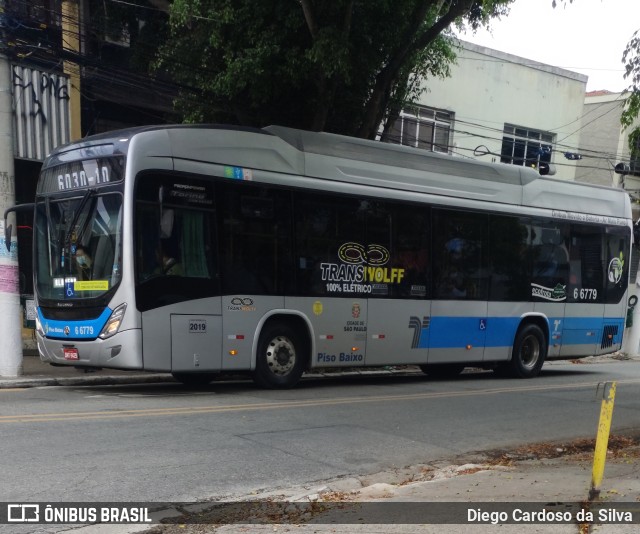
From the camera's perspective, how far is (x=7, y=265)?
12.3m

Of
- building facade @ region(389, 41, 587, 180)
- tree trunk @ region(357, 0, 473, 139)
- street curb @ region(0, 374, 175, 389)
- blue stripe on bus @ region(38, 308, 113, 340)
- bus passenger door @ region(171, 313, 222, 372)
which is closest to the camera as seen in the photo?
blue stripe on bus @ region(38, 308, 113, 340)

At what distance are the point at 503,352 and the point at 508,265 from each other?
1796 mm

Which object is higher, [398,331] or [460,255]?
[460,255]

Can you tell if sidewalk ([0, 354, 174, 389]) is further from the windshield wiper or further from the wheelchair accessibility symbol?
the windshield wiper

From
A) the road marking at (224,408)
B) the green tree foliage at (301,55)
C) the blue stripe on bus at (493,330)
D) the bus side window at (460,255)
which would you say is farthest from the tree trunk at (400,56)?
the road marking at (224,408)

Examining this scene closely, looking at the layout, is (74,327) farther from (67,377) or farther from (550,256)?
(550,256)

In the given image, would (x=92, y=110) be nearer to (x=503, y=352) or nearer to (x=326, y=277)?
(x=326, y=277)

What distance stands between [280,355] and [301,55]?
5.96 metres

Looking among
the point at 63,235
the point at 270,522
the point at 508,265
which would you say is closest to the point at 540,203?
the point at 508,265

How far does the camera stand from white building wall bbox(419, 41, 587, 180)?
26.4 metres

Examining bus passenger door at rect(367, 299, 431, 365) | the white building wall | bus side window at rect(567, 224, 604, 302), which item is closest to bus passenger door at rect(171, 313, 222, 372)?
bus passenger door at rect(367, 299, 431, 365)

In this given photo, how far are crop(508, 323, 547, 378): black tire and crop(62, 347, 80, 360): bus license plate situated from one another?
8.94 meters

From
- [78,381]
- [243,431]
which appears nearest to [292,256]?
[243,431]

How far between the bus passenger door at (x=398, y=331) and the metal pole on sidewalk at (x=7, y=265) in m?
5.95
